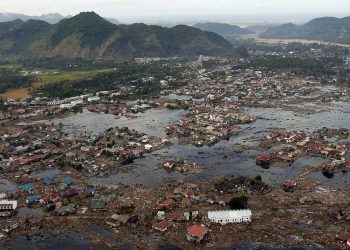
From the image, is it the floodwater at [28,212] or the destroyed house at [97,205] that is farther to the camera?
the destroyed house at [97,205]

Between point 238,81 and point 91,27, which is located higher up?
point 91,27

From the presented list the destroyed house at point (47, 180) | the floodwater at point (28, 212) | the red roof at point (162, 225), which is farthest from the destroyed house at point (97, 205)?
the destroyed house at point (47, 180)

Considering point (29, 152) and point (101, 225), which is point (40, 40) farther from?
point (101, 225)

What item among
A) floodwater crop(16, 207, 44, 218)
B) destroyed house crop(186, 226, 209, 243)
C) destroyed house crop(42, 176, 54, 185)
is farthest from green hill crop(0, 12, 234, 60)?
destroyed house crop(186, 226, 209, 243)

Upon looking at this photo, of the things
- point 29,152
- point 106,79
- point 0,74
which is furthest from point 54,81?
point 29,152

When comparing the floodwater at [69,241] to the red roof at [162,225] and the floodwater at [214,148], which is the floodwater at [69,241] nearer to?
the red roof at [162,225]

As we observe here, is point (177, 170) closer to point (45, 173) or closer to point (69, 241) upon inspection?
point (45, 173)

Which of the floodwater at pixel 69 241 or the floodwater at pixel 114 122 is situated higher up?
the floodwater at pixel 114 122

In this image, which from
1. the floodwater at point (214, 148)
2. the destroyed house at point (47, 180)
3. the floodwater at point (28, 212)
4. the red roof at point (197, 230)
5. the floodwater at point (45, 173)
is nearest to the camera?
the red roof at point (197, 230)
